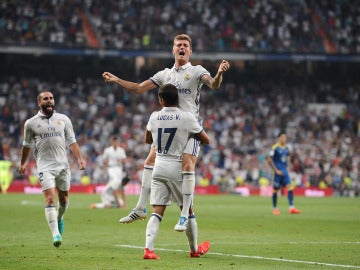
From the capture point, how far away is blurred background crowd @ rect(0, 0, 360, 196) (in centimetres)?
4859

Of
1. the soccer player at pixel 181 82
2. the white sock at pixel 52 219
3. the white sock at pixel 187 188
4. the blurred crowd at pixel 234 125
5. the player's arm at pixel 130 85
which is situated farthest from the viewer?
the blurred crowd at pixel 234 125

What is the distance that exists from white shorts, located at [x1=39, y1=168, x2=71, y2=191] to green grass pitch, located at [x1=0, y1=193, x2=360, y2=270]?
1.03m

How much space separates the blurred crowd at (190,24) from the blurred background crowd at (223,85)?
0.06 meters

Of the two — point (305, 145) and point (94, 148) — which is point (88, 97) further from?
point (305, 145)

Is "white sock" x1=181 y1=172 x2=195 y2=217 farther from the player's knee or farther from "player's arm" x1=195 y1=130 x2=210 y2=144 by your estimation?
"player's arm" x1=195 y1=130 x2=210 y2=144

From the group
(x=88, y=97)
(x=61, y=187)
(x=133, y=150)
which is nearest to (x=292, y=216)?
(x=61, y=187)

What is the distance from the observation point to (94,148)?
47.5 metres

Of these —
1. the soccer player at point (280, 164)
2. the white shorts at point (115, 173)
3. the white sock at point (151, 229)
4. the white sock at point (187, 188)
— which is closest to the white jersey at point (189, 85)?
the white sock at point (187, 188)

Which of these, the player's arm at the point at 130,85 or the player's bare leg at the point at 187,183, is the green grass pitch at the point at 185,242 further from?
the player's arm at the point at 130,85

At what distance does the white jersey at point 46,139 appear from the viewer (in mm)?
15367

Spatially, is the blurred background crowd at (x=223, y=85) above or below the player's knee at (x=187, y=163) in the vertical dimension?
above

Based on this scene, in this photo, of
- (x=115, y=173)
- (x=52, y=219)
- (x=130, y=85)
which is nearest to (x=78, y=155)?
(x=52, y=219)

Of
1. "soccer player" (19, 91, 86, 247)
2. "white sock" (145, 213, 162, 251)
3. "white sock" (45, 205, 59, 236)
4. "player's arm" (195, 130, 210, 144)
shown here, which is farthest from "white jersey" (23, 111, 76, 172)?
"player's arm" (195, 130, 210, 144)

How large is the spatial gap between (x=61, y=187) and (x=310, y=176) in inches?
1352
